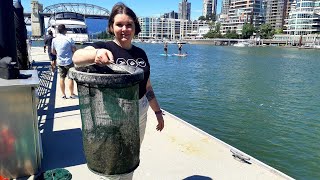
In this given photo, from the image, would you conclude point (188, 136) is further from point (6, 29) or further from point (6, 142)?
point (6, 29)

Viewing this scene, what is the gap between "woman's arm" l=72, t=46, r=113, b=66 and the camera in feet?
6.58

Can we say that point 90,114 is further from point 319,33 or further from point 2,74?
point 319,33

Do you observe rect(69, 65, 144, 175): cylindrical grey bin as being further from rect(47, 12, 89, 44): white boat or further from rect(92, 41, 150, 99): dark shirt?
rect(47, 12, 89, 44): white boat

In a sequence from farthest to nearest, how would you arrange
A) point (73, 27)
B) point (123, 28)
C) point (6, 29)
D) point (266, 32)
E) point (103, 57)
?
point (266, 32) < point (73, 27) < point (6, 29) < point (123, 28) < point (103, 57)

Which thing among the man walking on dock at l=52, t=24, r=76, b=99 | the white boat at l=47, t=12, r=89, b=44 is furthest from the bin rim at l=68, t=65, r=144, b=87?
the white boat at l=47, t=12, r=89, b=44

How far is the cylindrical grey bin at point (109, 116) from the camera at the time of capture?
6.34 ft

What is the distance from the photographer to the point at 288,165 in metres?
7.66

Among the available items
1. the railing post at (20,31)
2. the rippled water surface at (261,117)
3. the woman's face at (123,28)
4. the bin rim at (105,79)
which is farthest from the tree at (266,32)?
the bin rim at (105,79)

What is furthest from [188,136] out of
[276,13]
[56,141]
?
[276,13]

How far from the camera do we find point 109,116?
2.01 m

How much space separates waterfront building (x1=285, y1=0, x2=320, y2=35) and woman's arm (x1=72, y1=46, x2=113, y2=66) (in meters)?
150

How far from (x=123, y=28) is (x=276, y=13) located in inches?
7683

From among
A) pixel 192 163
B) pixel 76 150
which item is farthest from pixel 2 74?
pixel 192 163

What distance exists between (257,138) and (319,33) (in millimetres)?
142567
